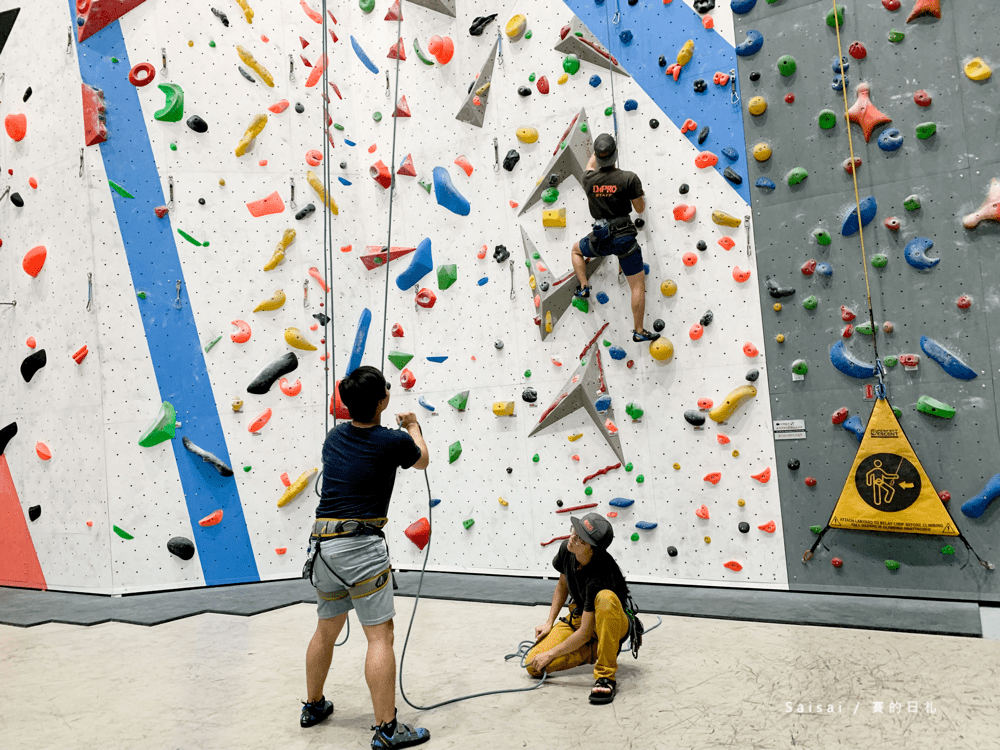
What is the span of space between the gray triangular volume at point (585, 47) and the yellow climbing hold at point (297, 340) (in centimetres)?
263

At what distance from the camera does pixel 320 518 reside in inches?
94.0

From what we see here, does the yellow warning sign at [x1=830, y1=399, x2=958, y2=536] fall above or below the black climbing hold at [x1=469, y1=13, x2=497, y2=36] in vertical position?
below

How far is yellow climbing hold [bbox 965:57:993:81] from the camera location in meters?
3.55

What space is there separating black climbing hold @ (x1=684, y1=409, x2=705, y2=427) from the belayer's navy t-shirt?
2.33 meters

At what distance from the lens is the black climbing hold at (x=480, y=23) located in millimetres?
4973

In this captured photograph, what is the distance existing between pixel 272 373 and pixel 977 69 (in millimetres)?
4510

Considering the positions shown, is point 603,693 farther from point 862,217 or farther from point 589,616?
point 862,217

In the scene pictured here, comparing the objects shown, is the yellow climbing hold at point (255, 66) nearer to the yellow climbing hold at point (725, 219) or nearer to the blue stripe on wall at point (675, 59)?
the blue stripe on wall at point (675, 59)

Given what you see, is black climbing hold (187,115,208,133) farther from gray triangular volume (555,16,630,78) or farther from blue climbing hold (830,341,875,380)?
blue climbing hold (830,341,875,380)

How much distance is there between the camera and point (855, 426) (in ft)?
12.6

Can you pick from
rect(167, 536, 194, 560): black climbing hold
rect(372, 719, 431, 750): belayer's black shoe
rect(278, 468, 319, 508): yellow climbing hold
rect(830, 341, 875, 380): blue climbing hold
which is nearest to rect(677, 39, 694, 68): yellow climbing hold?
rect(830, 341, 875, 380): blue climbing hold

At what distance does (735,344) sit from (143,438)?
3863 millimetres

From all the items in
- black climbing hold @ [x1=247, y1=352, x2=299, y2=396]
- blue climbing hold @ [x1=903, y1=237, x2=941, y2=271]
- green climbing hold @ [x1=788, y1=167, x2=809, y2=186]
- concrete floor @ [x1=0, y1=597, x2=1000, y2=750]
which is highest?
green climbing hold @ [x1=788, y1=167, x2=809, y2=186]

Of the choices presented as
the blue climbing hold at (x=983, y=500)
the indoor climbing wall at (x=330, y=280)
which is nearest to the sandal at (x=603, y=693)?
the indoor climbing wall at (x=330, y=280)
